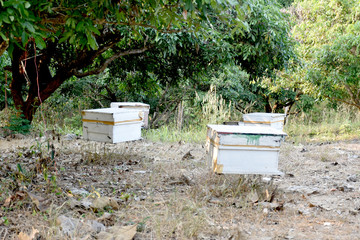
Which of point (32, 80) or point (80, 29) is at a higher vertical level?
point (80, 29)

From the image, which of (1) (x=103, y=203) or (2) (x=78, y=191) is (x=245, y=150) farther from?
(2) (x=78, y=191)

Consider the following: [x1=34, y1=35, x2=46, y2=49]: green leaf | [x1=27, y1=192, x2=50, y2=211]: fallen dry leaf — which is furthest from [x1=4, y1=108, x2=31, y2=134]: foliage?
[x1=34, y1=35, x2=46, y2=49]: green leaf

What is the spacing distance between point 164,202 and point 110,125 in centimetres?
180

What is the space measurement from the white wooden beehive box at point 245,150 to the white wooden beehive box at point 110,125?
1.83 m

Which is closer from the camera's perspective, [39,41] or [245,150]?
[39,41]

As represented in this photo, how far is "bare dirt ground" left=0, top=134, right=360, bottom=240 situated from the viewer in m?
2.72

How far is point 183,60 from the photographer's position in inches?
268

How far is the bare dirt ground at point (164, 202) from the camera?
107 inches

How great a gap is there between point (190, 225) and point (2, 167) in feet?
8.55

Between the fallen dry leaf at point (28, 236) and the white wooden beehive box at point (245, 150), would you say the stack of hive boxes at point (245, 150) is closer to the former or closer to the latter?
the white wooden beehive box at point (245, 150)

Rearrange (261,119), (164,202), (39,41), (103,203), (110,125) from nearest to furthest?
(39,41) < (103,203) < (164,202) < (110,125) < (261,119)

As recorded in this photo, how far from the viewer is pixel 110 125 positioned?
485 cm

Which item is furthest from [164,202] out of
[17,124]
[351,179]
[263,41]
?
[17,124]

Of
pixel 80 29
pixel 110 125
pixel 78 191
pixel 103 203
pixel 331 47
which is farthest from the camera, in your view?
A: pixel 331 47
